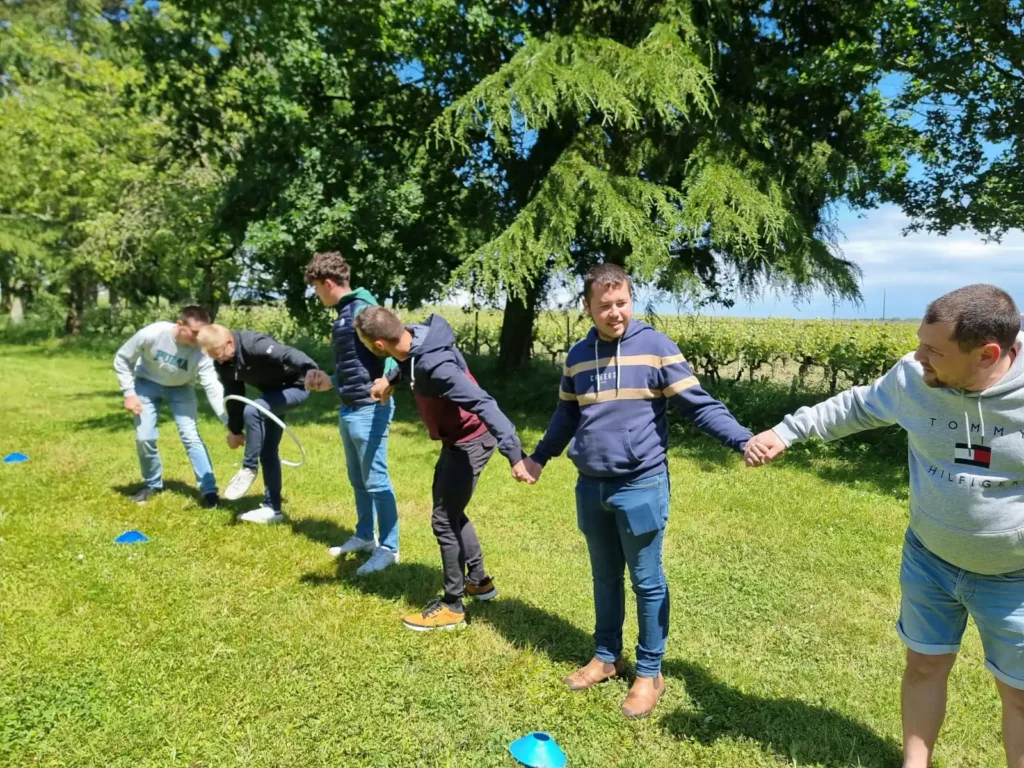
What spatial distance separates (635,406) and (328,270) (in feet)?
9.07

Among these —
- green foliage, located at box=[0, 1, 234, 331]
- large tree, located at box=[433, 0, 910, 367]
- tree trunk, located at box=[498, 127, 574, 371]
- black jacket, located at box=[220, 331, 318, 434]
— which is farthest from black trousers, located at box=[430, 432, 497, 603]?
green foliage, located at box=[0, 1, 234, 331]

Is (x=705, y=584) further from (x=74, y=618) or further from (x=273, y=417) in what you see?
(x=74, y=618)

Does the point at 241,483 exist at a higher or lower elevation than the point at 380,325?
lower

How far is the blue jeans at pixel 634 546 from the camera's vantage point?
3.33 m

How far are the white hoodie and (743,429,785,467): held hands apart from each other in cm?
476

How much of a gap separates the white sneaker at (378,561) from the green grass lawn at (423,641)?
0.27ft

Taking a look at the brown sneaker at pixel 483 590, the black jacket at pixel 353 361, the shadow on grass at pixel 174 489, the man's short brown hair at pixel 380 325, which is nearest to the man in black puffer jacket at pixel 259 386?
the black jacket at pixel 353 361

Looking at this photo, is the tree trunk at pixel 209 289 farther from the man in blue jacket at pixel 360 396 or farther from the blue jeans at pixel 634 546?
the blue jeans at pixel 634 546

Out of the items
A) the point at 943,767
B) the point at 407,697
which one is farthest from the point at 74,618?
the point at 943,767

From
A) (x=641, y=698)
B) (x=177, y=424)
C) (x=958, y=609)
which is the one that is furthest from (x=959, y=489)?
(x=177, y=424)

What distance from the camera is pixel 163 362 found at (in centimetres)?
642

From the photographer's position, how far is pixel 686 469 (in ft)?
27.5

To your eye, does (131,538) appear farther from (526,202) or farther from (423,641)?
(526,202)

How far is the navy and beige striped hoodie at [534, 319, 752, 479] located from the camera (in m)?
3.28
